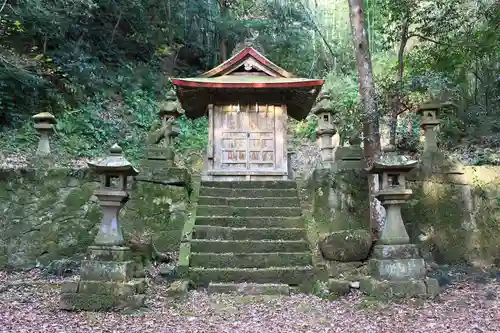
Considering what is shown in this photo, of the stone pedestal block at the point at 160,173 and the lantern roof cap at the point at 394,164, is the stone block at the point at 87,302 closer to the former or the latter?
the stone pedestal block at the point at 160,173

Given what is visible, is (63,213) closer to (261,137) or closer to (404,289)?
(261,137)

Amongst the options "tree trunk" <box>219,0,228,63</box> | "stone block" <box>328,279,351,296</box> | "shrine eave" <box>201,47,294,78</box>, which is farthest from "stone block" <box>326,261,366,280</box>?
"tree trunk" <box>219,0,228,63</box>

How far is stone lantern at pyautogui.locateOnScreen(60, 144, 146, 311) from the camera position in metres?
5.92

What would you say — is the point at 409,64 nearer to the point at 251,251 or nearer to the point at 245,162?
the point at 245,162

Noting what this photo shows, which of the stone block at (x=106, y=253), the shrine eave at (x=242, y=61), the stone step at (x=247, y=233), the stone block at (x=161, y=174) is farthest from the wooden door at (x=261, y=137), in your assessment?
the stone block at (x=106, y=253)

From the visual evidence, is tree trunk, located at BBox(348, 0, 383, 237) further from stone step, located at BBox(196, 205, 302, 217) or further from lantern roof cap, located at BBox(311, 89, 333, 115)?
lantern roof cap, located at BBox(311, 89, 333, 115)

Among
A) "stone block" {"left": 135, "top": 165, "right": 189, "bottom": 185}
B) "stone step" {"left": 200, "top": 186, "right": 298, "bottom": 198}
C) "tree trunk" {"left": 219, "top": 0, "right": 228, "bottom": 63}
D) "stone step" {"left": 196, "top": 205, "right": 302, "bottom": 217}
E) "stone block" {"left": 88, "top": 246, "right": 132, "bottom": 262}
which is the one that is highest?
"tree trunk" {"left": 219, "top": 0, "right": 228, "bottom": 63}

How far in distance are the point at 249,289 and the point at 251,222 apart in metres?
1.84

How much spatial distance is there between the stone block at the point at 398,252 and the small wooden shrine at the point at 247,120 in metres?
4.61

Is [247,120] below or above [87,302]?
above

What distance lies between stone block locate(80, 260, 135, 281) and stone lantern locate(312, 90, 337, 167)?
225 inches

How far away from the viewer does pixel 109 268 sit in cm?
609

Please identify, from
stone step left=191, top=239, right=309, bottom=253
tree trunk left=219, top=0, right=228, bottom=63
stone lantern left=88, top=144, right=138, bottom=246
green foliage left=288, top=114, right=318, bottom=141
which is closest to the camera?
stone lantern left=88, top=144, right=138, bottom=246

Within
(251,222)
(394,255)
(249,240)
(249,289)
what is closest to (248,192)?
(251,222)
